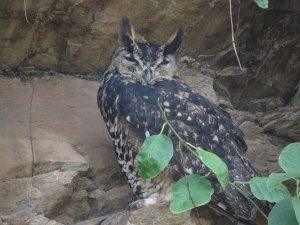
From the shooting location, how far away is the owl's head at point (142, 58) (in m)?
3.89

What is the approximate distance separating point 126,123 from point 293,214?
1.27m

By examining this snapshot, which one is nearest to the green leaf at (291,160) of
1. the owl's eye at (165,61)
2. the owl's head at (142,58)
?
the owl's head at (142,58)

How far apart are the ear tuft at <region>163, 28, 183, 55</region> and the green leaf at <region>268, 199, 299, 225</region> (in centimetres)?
167

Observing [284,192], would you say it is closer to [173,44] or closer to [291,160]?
[291,160]

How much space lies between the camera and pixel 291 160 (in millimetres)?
2494

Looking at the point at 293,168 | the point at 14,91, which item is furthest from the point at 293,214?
the point at 14,91

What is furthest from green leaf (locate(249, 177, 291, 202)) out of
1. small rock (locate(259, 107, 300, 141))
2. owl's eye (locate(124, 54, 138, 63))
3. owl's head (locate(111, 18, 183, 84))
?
small rock (locate(259, 107, 300, 141))

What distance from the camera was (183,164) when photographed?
11.1ft

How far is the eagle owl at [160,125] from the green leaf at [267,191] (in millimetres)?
729

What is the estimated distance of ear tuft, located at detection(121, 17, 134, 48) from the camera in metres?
3.87

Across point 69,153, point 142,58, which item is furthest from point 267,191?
point 142,58

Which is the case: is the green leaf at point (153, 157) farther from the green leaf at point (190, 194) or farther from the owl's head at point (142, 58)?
the owl's head at point (142, 58)

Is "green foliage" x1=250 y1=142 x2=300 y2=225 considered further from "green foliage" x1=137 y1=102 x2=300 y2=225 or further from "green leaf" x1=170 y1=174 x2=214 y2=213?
"green leaf" x1=170 y1=174 x2=214 y2=213

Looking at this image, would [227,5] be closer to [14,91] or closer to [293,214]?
[14,91]
